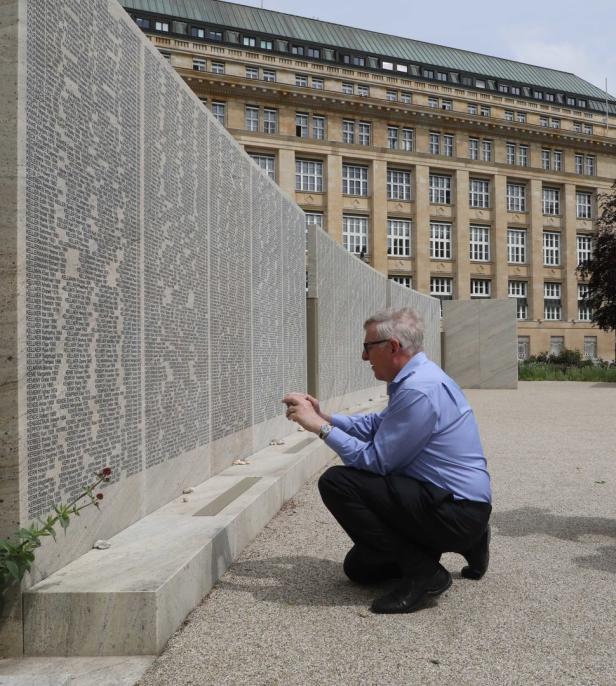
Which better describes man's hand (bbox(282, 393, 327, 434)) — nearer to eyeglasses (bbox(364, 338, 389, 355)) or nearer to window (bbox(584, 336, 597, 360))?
eyeglasses (bbox(364, 338, 389, 355))

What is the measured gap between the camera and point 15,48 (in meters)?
2.81

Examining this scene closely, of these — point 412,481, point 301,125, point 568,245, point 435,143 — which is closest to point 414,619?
point 412,481

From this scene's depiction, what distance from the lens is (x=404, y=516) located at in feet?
10.3

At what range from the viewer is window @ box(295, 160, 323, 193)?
4231 cm

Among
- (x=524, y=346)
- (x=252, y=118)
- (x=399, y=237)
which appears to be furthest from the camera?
(x=524, y=346)

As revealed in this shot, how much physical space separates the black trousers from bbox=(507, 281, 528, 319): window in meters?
45.8

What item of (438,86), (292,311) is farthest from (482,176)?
(292,311)

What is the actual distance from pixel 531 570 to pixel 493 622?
35.2 inches

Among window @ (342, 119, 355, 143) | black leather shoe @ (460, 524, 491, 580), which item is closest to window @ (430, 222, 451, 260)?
window @ (342, 119, 355, 143)

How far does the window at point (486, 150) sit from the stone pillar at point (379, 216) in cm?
764

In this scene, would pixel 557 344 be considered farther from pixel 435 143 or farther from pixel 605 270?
pixel 605 270

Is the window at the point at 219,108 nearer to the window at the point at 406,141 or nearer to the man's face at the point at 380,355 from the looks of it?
the window at the point at 406,141

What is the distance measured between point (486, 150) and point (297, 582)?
154 feet

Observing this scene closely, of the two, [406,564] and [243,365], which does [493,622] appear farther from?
[243,365]
